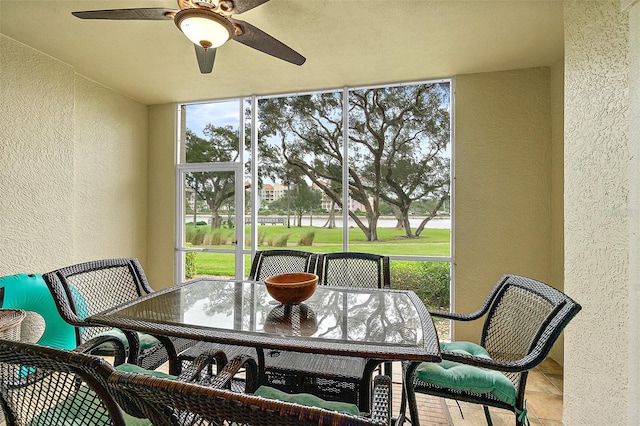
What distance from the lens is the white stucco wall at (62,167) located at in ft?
9.11

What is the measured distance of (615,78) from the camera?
1.65 m

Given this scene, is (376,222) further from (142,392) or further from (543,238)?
(142,392)

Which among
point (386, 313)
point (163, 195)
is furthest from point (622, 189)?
point (163, 195)

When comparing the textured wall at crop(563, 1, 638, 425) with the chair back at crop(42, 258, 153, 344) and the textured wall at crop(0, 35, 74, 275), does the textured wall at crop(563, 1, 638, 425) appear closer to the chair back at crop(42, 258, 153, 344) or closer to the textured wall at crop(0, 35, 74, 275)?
the chair back at crop(42, 258, 153, 344)

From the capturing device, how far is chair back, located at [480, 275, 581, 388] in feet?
4.59

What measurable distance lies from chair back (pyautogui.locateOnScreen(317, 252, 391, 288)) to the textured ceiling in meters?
1.81

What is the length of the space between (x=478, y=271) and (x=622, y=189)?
1921 mm

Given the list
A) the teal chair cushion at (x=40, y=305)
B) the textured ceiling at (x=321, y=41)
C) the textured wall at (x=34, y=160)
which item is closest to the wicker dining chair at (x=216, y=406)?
the teal chair cushion at (x=40, y=305)

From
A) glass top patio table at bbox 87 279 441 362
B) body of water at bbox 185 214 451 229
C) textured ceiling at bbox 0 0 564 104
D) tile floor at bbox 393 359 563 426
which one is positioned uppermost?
textured ceiling at bbox 0 0 564 104

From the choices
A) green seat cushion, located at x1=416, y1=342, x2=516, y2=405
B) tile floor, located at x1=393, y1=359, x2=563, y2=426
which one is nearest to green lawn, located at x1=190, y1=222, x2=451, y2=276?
tile floor, located at x1=393, y1=359, x2=563, y2=426

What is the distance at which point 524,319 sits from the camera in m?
1.72

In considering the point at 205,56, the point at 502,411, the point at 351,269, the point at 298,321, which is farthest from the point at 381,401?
the point at 205,56

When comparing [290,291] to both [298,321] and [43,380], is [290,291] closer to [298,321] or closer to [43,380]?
[298,321]

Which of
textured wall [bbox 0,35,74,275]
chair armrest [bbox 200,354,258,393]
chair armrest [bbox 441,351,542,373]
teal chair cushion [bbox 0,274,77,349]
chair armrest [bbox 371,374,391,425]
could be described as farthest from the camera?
textured wall [bbox 0,35,74,275]
